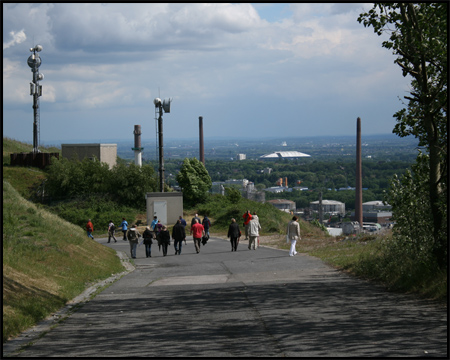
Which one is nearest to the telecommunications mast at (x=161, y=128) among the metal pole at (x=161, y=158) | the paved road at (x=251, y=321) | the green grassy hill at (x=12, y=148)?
the metal pole at (x=161, y=158)

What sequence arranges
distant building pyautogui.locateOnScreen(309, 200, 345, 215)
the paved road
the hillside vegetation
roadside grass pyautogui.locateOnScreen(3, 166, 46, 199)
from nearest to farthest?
the paved road
the hillside vegetation
roadside grass pyautogui.locateOnScreen(3, 166, 46, 199)
distant building pyautogui.locateOnScreen(309, 200, 345, 215)

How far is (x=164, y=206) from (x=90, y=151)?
12638 millimetres

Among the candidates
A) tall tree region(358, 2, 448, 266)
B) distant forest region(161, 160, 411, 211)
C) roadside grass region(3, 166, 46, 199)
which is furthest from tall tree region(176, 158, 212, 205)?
tall tree region(358, 2, 448, 266)

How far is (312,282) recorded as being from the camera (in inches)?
557

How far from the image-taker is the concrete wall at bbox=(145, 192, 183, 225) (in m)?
40.1

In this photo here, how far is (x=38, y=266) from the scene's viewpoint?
47.9 ft

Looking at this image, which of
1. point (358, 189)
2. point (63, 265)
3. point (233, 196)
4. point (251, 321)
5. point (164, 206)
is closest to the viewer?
point (251, 321)

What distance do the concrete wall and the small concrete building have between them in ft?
37.0

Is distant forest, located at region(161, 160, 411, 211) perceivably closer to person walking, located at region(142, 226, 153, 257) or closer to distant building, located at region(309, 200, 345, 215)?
distant building, located at region(309, 200, 345, 215)

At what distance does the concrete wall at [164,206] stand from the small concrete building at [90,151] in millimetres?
11265

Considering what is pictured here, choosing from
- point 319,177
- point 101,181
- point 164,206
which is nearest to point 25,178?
point 101,181

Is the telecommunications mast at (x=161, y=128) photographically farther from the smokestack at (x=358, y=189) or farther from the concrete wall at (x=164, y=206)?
the smokestack at (x=358, y=189)

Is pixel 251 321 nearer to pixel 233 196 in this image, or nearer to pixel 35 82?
pixel 233 196

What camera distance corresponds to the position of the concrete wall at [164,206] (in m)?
40.1
